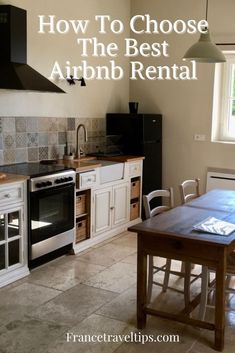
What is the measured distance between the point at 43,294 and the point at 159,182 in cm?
304

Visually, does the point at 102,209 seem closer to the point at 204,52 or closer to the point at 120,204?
the point at 120,204

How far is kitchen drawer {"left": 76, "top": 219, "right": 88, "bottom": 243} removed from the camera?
15.5 ft

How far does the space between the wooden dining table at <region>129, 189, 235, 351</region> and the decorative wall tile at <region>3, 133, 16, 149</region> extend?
1.95 m

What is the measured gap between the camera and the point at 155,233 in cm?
285

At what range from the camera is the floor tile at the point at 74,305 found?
3.22 metres

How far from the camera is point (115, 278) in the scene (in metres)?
4.00

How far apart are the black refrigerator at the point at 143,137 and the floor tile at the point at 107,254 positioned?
125 cm

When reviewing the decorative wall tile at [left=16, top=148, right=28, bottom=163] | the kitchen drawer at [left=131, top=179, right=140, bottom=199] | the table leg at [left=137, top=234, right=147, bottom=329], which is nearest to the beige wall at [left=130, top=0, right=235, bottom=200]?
the kitchen drawer at [left=131, top=179, right=140, bottom=199]

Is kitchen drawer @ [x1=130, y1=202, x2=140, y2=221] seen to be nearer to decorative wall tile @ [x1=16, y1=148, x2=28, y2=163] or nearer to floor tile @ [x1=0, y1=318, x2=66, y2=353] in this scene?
decorative wall tile @ [x1=16, y1=148, x2=28, y2=163]

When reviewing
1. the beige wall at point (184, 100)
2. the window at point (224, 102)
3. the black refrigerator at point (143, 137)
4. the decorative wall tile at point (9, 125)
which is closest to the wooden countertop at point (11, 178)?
the decorative wall tile at point (9, 125)

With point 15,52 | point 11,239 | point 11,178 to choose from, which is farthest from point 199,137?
point 11,239

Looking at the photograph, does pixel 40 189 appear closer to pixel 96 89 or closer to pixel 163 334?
pixel 163 334

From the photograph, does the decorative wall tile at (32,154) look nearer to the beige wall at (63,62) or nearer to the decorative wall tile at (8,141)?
the decorative wall tile at (8,141)

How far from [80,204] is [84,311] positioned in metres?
1.60
